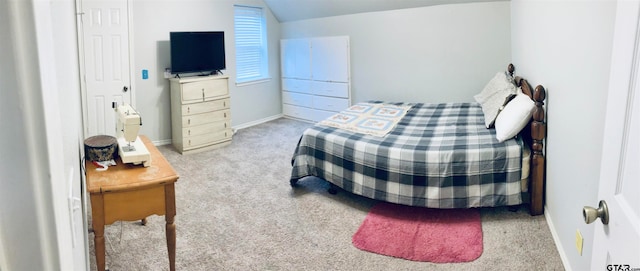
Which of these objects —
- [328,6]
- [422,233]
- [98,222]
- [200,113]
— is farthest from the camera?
[328,6]

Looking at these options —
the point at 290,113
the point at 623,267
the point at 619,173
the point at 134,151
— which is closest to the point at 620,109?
the point at 619,173

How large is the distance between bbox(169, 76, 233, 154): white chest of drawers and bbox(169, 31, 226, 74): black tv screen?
0.69 ft

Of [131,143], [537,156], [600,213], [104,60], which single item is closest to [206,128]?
[104,60]

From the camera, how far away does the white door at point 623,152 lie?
971 millimetres

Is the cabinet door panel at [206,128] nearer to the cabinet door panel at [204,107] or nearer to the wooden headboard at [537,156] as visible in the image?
the cabinet door panel at [204,107]

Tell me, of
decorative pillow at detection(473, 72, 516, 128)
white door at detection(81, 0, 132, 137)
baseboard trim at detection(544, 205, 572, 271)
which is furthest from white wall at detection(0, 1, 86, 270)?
white door at detection(81, 0, 132, 137)

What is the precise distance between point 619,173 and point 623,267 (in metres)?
0.21

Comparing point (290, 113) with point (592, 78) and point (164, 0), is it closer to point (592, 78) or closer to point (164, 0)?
point (164, 0)

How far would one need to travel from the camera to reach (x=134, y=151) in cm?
239

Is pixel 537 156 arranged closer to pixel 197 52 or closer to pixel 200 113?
pixel 200 113

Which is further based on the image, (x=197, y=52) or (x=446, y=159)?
(x=197, y=52)

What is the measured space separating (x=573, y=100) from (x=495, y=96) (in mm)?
1740

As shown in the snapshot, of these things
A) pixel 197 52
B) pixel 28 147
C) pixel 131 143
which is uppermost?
pixel 197 52

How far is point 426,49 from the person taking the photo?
5.64 metres
